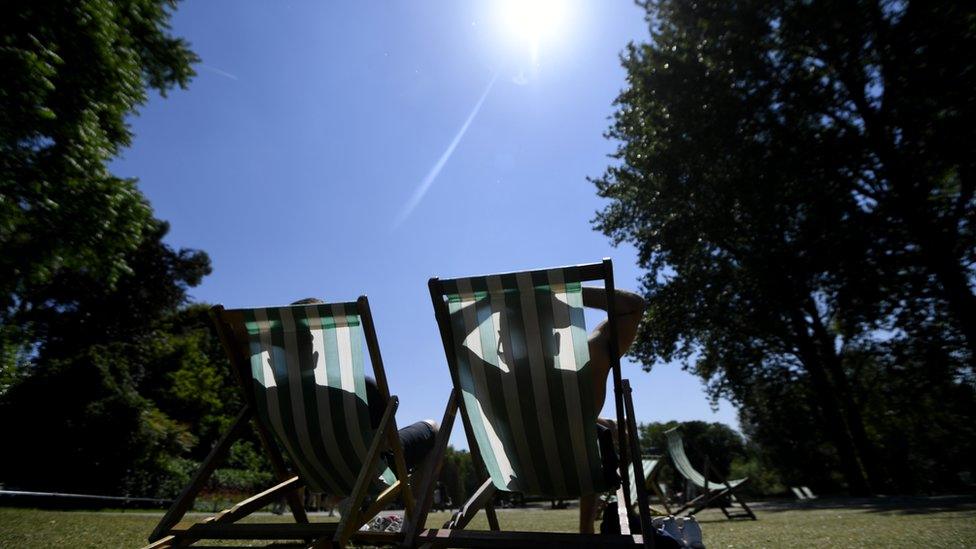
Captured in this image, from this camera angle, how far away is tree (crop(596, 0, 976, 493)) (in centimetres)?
1066

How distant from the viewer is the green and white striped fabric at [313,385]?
7.49 ft

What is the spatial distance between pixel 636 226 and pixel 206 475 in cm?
1621

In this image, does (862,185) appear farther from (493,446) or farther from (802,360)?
(493,446)

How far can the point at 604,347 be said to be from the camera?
253 centimetres

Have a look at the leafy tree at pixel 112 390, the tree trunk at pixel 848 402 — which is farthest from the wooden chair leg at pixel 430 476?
the tree trunk at pixel 848 402

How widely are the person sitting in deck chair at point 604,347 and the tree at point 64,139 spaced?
7.52 meters

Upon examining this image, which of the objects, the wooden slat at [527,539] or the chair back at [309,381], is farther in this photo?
the chair back at [309,381]

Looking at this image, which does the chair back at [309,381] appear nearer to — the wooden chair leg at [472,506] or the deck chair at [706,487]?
the wooden chair leg at [472,506]

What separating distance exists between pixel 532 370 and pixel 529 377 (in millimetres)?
37

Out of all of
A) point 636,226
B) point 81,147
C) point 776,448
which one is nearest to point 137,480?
point 81,147

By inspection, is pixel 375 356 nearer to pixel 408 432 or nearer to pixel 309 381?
pixel 309 381

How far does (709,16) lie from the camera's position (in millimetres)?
12172

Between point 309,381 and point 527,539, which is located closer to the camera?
point 527,539

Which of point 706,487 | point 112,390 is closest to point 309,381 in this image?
point 706,487
